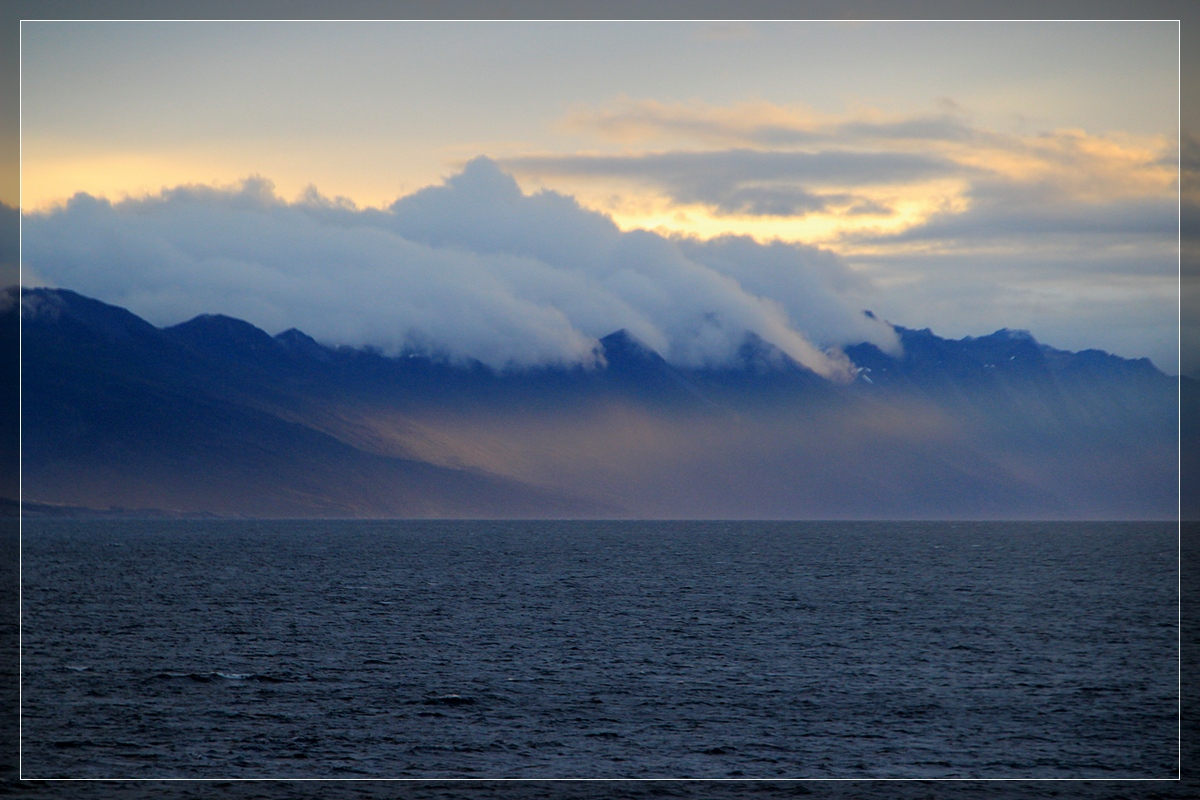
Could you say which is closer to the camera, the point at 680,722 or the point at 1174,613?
the point at 680,722

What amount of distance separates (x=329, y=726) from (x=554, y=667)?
58.9 feet

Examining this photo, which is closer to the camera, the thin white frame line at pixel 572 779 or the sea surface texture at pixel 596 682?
the thin white frame line at pixel 572 779

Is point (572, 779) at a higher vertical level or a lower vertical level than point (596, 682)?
higher

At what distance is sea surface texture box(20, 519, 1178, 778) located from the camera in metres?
46.7

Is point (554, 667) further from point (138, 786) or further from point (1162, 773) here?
point (1162, 773)

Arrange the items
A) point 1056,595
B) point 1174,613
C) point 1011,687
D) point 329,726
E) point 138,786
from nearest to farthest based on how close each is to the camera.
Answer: point 138,786 → point 329,726 → point 1011,687 → point 1174,613 → point 1056,595

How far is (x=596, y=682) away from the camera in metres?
61.7

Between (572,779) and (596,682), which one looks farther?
(596,682)

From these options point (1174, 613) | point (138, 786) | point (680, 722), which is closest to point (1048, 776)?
point (680, 722)

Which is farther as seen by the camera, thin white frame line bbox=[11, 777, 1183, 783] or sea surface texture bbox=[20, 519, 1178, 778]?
sea surface texture bbox=[20, 519, 1178, 778]

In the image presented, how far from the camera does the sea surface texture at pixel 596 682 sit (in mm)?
46688

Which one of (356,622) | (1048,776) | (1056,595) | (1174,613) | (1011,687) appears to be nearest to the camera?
(1048,776)

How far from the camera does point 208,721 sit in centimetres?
5206

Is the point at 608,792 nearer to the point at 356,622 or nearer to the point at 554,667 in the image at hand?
the point at 554,667
